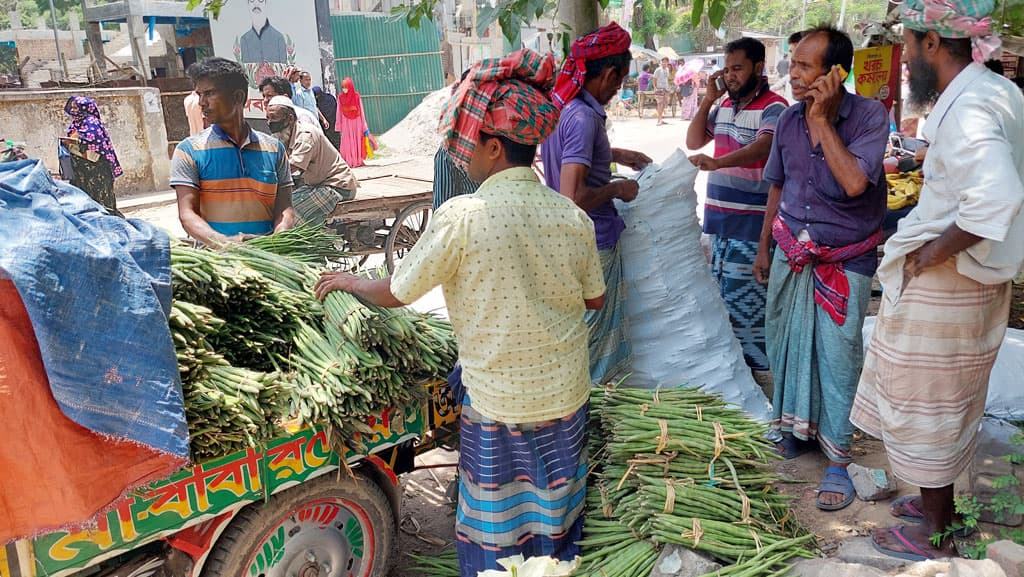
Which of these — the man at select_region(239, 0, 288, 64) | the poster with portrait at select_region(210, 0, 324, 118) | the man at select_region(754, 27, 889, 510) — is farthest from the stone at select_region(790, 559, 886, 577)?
the man at select_region(239, 0, 288, 64)

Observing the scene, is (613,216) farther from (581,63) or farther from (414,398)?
(414,398)

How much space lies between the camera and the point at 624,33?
3504 millimetres

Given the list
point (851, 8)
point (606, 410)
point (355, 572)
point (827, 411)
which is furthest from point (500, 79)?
point (851, 8)

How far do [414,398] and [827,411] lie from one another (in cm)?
189

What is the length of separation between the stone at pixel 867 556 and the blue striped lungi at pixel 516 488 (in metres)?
0.89

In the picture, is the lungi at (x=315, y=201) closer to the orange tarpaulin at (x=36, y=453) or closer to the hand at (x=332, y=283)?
the hand at (x=332, y=283)

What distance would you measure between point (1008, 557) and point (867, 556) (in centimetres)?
44

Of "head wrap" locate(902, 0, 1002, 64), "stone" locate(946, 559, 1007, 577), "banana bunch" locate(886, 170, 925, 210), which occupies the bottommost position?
"stone" locate(946, 559, 1007, 577)

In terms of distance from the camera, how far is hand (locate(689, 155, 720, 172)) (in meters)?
3.95

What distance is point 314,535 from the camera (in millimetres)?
2641

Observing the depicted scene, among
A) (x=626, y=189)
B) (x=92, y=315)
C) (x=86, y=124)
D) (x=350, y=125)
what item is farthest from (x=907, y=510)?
(x=350, y=125)

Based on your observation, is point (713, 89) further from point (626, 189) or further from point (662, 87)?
point (662, 87)

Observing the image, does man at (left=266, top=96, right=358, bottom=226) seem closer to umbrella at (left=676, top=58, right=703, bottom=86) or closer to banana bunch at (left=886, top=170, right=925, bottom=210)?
banana bunch at (left=886, top=170, right=925, bottom=210)

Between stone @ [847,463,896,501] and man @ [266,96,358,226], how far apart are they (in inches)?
175
